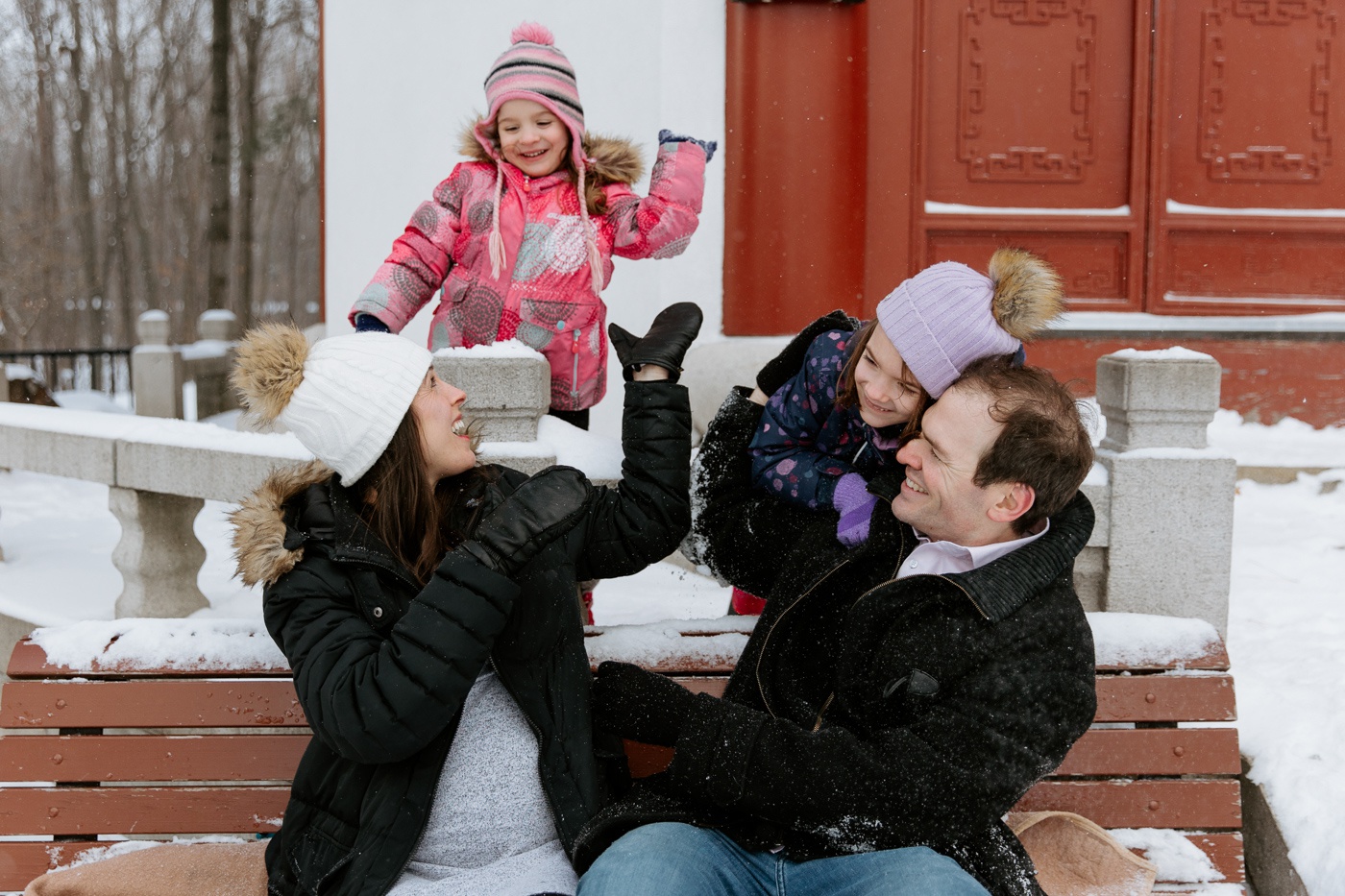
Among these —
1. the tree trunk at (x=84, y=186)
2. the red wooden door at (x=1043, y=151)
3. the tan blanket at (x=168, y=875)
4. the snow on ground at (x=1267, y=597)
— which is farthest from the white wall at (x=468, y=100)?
the tree trunk at (x=84, y=186)

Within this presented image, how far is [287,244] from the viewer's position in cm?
3083

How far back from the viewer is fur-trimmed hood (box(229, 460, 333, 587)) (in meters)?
2.10

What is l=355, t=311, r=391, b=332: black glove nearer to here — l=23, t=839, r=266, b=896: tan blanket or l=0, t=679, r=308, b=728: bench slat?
l=0, t=679, r=308, b=728: bench slat

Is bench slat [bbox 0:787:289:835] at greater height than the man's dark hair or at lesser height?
lesser

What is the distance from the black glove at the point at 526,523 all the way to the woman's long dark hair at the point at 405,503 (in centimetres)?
27

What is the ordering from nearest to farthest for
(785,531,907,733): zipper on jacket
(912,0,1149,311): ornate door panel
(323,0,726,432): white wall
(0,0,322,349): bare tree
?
(785,531,907,733): zipper on jacket < (323,0,726,432): white wall < (912,0,1149,311): ornate door panel < (0,0,322,349): bare tree

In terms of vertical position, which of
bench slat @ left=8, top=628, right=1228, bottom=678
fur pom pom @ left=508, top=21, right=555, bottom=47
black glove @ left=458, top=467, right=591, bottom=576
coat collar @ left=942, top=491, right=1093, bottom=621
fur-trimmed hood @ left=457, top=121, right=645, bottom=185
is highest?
fur pom pom @ left=508, top=21, right=555, bottom=47

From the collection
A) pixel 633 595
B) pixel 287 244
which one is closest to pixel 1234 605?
pixel 633 595

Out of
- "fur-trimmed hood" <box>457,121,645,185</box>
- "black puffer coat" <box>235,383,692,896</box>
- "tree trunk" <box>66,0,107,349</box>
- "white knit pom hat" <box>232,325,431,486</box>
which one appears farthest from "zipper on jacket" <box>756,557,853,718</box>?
"tree trunk" <box>66,0,107,349</box>

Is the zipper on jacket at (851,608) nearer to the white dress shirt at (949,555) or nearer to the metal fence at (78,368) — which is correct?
the white dress shirt at (949,555)

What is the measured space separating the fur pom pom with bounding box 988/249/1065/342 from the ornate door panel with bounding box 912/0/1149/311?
3.97 meters

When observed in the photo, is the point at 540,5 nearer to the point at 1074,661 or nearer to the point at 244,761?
the point at 244,761

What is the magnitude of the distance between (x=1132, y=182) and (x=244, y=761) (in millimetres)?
5665

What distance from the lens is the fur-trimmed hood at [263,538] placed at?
2102 millimetres
